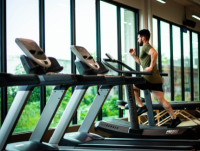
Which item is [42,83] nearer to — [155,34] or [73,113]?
[73,113]

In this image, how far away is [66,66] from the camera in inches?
186

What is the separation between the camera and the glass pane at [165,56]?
7292mm

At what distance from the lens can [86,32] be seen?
5.16 m

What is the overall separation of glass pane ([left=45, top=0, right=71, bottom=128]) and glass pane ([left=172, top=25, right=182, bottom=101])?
405 cm

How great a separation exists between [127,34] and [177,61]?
243 centimetres

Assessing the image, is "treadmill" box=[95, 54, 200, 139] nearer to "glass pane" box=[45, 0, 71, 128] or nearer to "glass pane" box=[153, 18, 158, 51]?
"glass pane" box=[45, 0, 71, 128]

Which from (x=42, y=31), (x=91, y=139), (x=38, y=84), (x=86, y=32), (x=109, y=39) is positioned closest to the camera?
(x=38, y=84)

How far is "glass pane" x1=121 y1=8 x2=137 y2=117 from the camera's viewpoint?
6.09 metres

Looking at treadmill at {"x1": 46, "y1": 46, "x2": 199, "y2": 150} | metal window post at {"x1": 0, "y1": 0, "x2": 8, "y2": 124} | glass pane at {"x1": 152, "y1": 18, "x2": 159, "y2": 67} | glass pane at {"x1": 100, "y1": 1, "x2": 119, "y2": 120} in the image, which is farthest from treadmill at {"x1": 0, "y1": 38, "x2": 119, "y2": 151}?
glass pane at {"x1": 152, "y1": 18, "x2": 159, "y2": 67}

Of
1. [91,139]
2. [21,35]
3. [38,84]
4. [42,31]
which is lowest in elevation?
[91,139]

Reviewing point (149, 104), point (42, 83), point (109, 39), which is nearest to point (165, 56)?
point (109, 39)

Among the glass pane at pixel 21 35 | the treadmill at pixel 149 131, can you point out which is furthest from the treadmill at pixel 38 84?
the glass pane at pixel 21 35

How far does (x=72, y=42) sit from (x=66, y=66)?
44 cm

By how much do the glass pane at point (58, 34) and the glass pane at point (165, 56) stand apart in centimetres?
333
